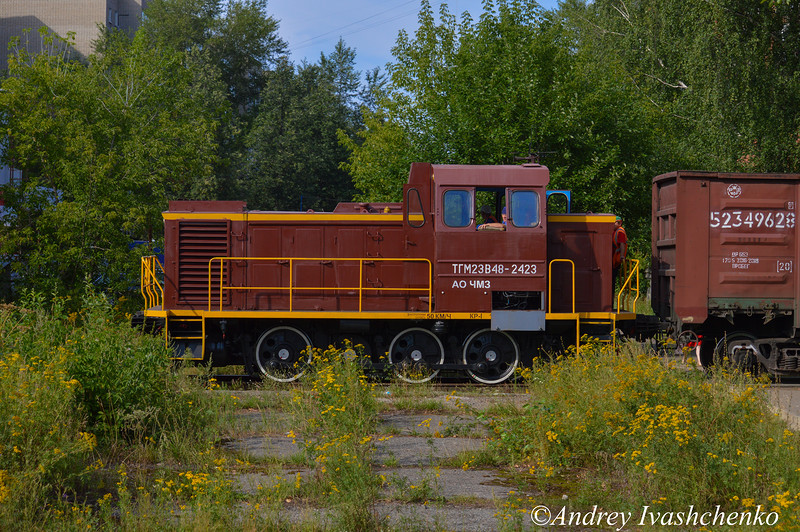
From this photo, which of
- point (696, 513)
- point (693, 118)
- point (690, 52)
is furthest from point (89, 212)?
point (693, 118)

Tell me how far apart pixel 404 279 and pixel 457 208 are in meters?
1.64

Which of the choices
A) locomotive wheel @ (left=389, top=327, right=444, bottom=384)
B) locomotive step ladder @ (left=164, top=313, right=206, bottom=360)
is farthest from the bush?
locomotive step ladder @ (left=164, top=313, right=206, bottom=360)

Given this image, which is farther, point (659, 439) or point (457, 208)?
point (457, 208)

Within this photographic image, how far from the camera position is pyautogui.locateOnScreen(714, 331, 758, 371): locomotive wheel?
46.8 ft

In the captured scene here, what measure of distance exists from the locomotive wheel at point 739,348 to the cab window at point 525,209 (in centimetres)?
448

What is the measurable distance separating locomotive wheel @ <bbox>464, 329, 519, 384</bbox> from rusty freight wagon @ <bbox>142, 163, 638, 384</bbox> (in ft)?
0.08

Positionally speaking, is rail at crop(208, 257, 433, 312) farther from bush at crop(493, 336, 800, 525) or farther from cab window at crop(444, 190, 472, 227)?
bush at crop(493, 336, 800, 525)

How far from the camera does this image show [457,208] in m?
13.1

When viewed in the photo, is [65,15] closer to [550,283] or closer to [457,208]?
[457,208]

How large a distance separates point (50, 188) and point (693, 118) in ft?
79.3

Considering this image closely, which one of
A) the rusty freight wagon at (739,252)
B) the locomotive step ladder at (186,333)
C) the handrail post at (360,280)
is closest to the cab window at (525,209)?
the handrail post at (360,280)

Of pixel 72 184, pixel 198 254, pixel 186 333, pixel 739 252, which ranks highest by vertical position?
pixel 72 184

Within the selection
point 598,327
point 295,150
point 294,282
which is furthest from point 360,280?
point 295,150

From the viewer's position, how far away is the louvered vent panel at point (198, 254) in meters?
13.9
